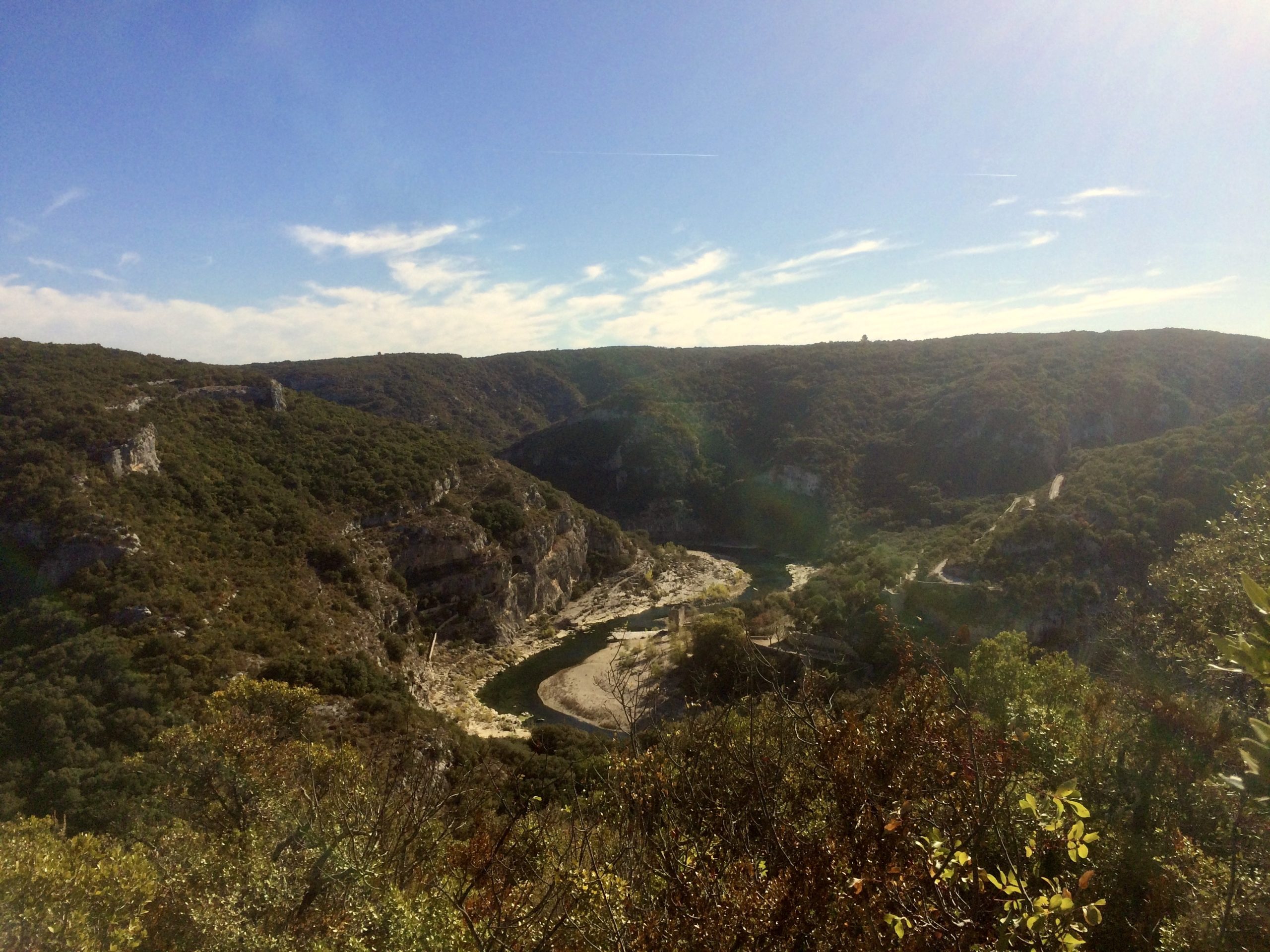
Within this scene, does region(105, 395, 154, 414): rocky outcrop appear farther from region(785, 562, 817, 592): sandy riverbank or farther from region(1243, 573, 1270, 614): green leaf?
region(785, 562, 817, 592): sandy riverbank

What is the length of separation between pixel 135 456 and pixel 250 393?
662 inches

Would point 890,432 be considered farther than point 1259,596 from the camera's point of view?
Yes

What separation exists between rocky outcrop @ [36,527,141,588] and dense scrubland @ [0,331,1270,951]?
0.41 ft

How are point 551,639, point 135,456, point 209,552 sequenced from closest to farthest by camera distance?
point 209,552 < point 135,456 < point 551,639

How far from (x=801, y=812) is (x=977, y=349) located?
105m

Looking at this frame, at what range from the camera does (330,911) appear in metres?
7.98

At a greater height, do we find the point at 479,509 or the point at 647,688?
the point at 479,509

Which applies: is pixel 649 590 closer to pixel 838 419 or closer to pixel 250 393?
pixel 250 393

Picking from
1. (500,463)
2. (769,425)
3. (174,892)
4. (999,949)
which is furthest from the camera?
(769,425)

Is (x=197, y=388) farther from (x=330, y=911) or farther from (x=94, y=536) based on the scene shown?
(x=330, y=911)

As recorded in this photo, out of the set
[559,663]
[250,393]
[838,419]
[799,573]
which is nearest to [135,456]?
[250,393]

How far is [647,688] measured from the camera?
116ft

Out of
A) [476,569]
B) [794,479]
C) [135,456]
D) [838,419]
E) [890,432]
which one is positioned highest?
[135,456]

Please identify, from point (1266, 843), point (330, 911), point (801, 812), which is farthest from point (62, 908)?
point (1266, 843)
